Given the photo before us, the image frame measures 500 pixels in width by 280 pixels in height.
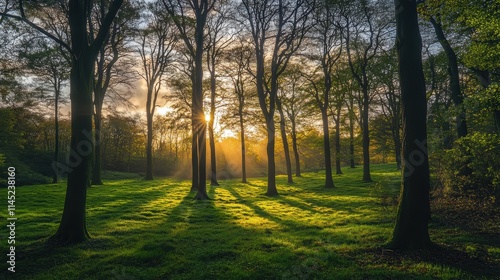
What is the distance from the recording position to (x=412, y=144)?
723 centimetres

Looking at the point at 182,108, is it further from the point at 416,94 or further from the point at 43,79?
the point at 416,94

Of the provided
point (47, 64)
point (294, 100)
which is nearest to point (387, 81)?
point (294, 100)

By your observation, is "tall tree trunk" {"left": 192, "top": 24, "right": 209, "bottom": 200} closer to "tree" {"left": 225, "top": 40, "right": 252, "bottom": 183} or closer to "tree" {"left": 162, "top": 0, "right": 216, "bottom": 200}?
"tree" {"left": 162, "top": 0, "right": 216, "bottom": 200}

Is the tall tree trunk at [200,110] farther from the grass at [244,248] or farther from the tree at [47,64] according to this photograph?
the tree at [47,64]

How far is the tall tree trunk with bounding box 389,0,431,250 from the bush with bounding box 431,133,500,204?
419 centimetres

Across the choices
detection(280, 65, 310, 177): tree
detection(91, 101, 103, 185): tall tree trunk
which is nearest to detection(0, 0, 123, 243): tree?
detection(91, 101, 103, 185): tall tree trunk

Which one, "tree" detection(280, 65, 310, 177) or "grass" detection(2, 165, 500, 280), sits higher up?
"tree" detection(280, 65, 310, 177)

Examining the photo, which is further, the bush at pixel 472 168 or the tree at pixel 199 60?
the tree at pixel 199 60

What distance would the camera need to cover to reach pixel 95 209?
13883 millimetres

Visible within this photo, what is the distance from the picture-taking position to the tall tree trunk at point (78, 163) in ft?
26.3

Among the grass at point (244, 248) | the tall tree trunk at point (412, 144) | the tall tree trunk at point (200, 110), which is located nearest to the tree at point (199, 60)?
the tall tree trunk at point (200, 110)

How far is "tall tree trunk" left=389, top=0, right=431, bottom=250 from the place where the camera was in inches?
277

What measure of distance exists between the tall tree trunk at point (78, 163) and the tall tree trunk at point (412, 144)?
894 centimetres

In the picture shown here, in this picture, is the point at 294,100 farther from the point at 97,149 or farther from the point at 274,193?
the point at 97,149
